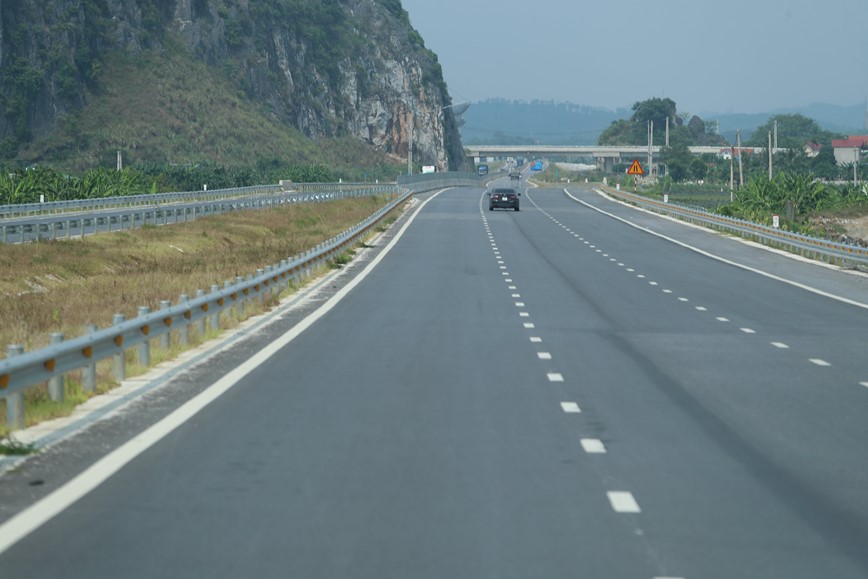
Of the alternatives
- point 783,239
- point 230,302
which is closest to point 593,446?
point 230,302

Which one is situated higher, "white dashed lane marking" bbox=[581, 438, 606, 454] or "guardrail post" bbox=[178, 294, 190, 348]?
"guardrail post" bbox=[178, 294, 190, 348]

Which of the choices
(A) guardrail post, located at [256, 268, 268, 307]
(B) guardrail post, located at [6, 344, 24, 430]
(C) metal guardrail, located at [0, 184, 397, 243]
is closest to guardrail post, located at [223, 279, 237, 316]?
(A) guardrail post, located at [256, 268, 268, 307]

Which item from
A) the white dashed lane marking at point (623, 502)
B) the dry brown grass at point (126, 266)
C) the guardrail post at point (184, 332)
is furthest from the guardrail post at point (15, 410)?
the guardrail post at point (184, 332)

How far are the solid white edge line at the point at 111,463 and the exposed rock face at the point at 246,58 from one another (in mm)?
105815

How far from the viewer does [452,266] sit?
129 feet

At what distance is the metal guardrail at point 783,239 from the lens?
40.5 m

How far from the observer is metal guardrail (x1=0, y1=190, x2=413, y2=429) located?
39.1 feet

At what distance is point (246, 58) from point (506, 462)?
14840 cm

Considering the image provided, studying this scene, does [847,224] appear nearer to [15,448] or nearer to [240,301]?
[240,301]

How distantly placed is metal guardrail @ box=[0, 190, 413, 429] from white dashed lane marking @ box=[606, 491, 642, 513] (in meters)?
5.04

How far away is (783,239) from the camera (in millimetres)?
48594

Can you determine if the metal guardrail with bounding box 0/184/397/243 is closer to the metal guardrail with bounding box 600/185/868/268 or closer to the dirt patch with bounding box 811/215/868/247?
the metal guardrail with bounding box 600/185/868/268

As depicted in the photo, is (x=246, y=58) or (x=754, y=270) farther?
(x=246, y=58)

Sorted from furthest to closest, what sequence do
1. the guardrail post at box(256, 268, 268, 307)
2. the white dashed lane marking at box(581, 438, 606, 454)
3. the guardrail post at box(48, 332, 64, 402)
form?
the guardrail post at box(256, 268, 268, 307)
the guardrail post at box(48, 332, 64, 402)
the white dashed lane marking at box(581, 438, 606, 454)
